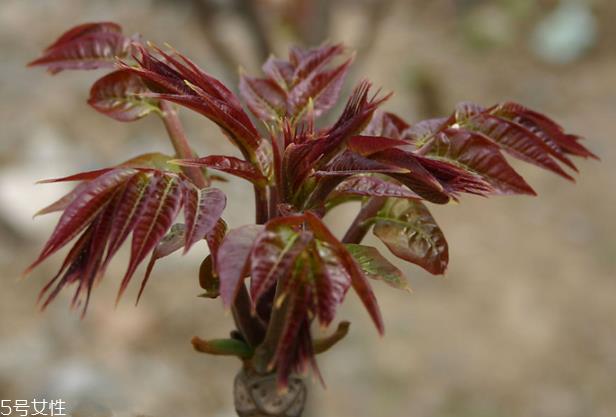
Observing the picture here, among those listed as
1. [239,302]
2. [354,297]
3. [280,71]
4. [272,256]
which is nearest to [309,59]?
[280,71]

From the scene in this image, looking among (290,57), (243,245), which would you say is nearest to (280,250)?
(243,245)

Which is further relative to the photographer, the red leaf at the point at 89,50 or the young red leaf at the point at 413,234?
the red leaf at the point at 89,50

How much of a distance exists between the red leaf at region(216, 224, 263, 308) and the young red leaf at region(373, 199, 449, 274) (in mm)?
251

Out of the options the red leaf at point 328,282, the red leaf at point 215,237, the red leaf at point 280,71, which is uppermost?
the red leaf at point 280,71

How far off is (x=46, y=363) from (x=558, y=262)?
2660mm

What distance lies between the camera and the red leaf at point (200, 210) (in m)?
0.79

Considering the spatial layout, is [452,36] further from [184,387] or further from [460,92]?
[184,387]

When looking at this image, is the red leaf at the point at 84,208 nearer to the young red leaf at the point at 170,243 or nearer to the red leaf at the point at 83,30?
the young red leaf at the point at 170,243

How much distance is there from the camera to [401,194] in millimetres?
857

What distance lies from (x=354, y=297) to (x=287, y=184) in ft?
9.82

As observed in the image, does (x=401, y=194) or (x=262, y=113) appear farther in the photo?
(x=262, y=113)

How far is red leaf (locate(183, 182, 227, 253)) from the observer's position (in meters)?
0.79

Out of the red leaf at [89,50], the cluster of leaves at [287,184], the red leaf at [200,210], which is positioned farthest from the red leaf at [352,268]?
the red leaf at [89,50]

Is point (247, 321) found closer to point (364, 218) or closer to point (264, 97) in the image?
point (364, 218)
